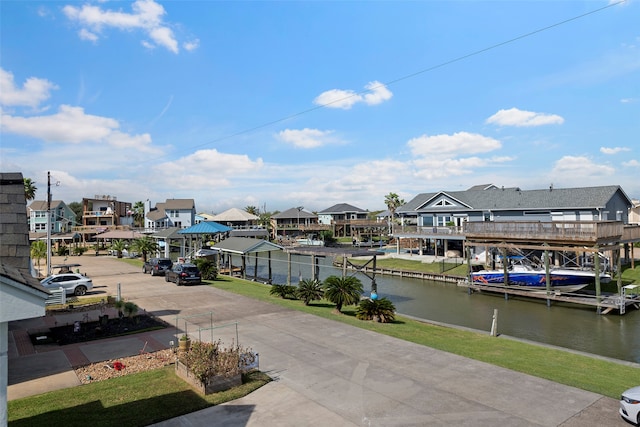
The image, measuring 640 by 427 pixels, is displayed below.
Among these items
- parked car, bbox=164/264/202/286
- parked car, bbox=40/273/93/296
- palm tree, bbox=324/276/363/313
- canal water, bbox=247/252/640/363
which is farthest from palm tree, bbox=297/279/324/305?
parked car, bbox=40/273/93/296

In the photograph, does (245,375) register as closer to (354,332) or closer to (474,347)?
(354,332)

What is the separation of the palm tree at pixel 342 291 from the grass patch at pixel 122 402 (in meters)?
9.48

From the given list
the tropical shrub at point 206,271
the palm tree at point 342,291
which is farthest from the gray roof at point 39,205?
the palm tree at point 342,291

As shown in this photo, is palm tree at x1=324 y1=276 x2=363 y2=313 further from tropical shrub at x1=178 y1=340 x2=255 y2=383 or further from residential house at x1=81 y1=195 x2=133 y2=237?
residential house at x1=81 y1=195 x2=133 y2=237

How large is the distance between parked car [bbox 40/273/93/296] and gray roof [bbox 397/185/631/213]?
1535 inches

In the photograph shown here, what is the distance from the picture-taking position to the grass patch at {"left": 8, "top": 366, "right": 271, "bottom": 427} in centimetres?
850

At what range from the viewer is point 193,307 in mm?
20922

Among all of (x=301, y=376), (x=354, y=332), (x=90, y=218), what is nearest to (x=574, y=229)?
(x=354, y=332)

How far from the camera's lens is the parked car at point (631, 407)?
8.25 m

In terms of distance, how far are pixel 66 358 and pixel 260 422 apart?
7.94 meters

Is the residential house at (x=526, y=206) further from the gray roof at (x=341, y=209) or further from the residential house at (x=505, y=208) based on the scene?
the gray roof at (x=341, y=209)

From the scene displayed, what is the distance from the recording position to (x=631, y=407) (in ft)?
27.4

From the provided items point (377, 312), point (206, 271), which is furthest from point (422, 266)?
point (377, 312)

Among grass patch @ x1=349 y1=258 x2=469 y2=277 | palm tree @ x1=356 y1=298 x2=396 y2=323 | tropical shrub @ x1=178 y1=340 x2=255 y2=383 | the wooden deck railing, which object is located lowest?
grass patch @ x1=349 y1=258 x2=469 y2=277
